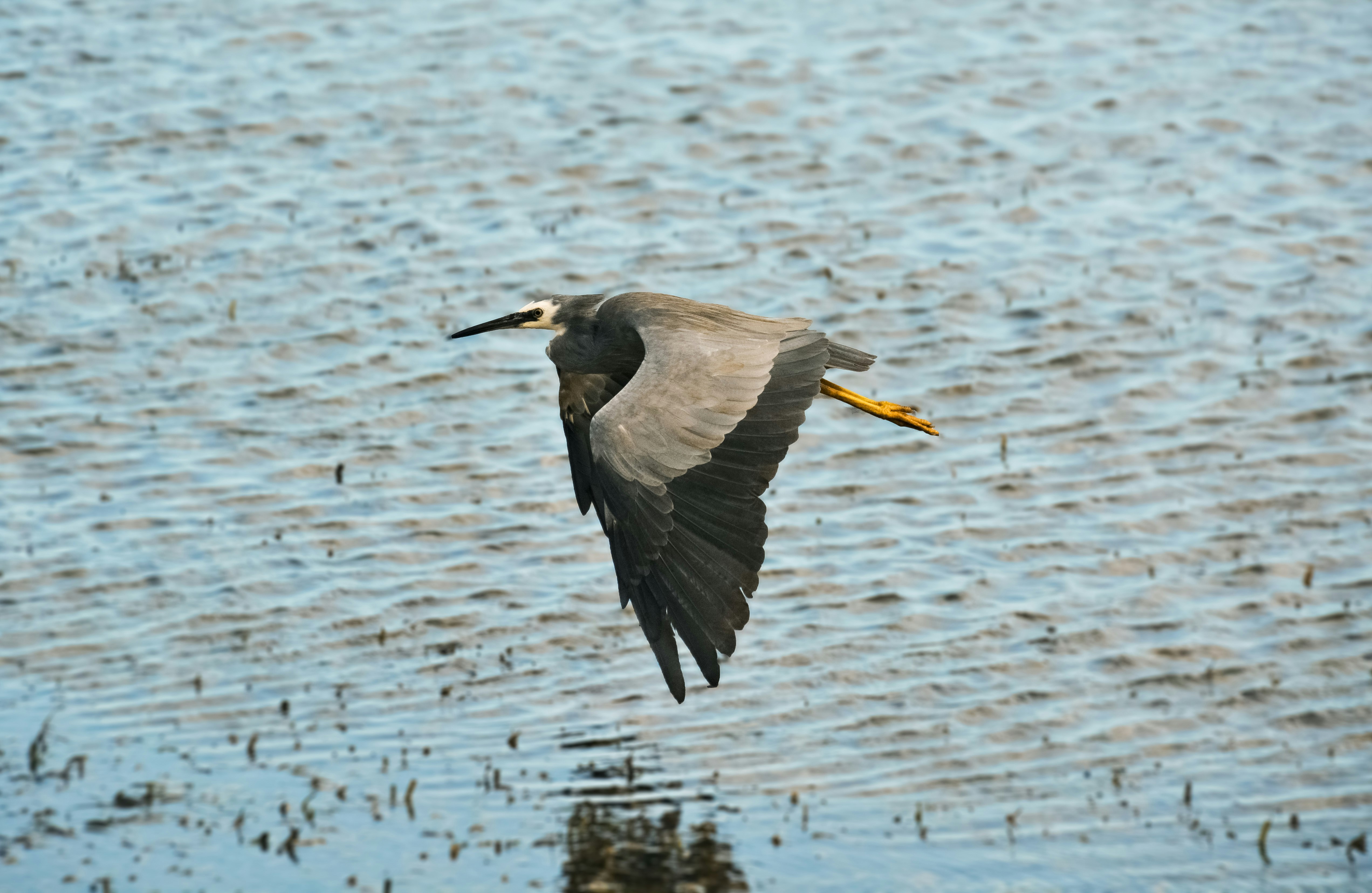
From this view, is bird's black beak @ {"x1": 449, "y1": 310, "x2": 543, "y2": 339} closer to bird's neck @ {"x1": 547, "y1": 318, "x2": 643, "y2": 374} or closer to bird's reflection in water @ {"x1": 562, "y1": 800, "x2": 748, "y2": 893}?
bird's neck @ {"x1": 547, "y1": 318, "x2": 643, "y2": 374}

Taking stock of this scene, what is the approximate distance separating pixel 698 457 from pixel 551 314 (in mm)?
1549

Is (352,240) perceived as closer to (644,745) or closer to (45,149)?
(45,149)

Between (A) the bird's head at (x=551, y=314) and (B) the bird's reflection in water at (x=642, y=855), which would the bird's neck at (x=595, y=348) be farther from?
(B) the bird's reflection in water at (x=642, y=855)

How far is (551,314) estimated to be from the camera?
8312mm

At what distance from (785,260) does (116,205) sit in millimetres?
6088

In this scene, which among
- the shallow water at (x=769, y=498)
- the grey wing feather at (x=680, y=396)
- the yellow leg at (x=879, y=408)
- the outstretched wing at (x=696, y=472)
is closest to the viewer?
the outstretched wing at (x=696, y=472)

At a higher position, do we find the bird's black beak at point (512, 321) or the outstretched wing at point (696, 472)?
the outstretched wing at point (696, 472)

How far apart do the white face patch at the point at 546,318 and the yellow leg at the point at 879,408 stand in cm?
119

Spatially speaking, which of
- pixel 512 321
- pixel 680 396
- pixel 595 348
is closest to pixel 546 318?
pixel 512 321

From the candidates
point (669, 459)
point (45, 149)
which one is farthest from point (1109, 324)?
point (45, 149)

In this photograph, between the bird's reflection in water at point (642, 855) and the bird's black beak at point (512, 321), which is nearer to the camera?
the bird's black beak at point (512, 321)

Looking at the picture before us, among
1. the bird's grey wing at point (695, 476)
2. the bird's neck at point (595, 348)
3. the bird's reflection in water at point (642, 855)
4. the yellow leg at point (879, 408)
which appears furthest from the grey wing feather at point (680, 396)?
the bird's reflection in water at point (642, 855)

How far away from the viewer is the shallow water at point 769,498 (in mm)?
9938

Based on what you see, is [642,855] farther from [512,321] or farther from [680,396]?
[680,396]
